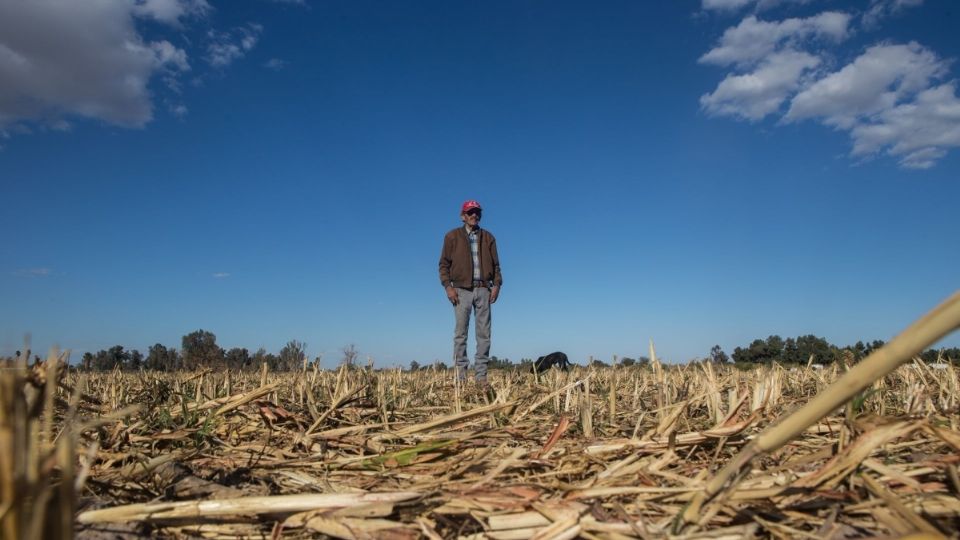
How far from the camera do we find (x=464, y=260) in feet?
27.3

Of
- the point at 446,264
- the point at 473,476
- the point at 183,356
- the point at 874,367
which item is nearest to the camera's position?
the point at 874,367

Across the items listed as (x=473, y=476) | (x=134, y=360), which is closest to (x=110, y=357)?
(x=134, y=360)

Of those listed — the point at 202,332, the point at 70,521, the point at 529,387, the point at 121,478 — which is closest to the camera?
the point at 70,521

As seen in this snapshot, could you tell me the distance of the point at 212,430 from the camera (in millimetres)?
3318

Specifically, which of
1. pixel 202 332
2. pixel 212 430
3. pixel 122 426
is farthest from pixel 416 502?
pixel 202 332

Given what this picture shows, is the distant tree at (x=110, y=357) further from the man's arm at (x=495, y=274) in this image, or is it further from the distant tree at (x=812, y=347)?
the distant tree at (x=812, y=347)

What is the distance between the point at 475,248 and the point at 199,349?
1280cm

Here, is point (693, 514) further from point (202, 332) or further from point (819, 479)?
point (202, 332)

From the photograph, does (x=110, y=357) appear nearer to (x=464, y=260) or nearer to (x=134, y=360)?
(x=134, y=360)

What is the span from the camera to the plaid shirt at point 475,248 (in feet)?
27.4

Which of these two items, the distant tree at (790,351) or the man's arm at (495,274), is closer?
the man's arm at (495,274)

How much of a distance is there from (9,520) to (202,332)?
66.1 ft

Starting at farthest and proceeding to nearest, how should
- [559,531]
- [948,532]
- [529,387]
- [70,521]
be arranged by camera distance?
[529,387] < [559,531] < [948,532] < [70,521]

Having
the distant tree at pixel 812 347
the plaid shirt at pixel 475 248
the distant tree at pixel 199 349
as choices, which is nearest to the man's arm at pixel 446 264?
the plaid shirt at pixel 475 248
